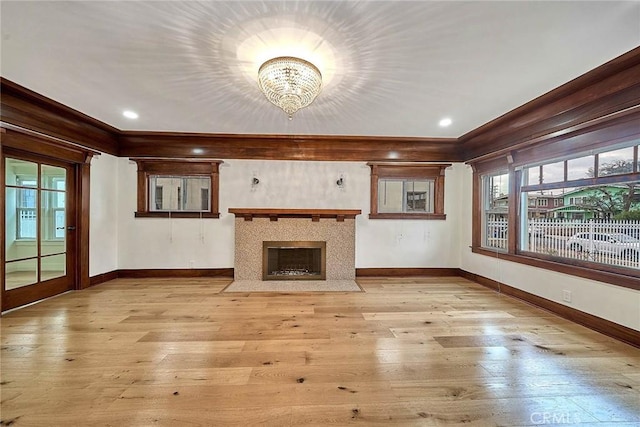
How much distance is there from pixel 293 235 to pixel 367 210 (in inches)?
55.4

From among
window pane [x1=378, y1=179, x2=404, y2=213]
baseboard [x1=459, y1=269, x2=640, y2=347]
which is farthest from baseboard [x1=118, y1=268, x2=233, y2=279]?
baseboard [x1=459, y1=269, x2=640, y2=347]

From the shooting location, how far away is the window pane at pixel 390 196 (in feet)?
16.5

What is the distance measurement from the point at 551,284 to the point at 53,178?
6497 millimetres

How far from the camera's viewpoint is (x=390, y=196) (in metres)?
5.05

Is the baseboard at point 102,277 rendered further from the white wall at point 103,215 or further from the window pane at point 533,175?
the window pane at point 533,175

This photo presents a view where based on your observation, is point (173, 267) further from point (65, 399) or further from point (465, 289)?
point (465, 289)

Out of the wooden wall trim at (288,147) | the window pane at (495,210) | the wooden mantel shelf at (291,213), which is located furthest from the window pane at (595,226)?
the wooden mantel shelf at (291,213)

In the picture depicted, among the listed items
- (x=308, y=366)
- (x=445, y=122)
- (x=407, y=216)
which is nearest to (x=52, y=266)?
(x=308, y=366)

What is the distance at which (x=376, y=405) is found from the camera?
166 centimetres

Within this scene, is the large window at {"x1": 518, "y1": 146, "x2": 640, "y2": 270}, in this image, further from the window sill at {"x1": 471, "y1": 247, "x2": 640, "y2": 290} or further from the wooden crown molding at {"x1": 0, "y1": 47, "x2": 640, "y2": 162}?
the wooden crown molding at {"x1": 0, "y1": 47, "x2": 640, "y2": 162}

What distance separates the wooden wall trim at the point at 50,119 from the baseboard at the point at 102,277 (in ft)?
6.48

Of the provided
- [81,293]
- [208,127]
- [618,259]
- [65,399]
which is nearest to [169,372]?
[65,399]

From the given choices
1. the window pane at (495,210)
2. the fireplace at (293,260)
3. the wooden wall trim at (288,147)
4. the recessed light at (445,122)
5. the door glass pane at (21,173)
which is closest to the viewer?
the door glass pane at (21,173)

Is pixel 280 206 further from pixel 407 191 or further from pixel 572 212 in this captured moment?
pixel 572 212
